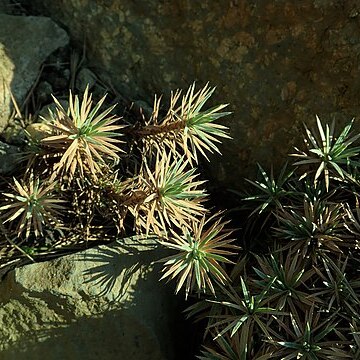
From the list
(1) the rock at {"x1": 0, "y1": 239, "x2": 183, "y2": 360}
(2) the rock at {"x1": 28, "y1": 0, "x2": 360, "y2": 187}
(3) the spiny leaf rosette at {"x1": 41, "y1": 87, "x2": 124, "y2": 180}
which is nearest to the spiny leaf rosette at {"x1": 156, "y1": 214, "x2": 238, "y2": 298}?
(1) the rock at {"x1": 0, "y1": 239, "x2": 183, "y2": 360}

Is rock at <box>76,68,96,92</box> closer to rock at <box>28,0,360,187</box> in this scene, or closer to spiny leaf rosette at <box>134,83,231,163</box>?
rock at <box>28,0,360,187</box>

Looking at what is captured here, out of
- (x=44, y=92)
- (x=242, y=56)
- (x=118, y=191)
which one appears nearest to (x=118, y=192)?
(x=118, y=191)

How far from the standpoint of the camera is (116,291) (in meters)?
2.31

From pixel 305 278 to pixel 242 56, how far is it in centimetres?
94

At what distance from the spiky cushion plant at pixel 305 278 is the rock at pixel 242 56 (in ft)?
0.69

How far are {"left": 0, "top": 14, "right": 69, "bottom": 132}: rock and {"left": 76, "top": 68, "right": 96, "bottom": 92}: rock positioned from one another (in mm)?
157

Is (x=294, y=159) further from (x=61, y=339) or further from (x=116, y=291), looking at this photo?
(x=61, y=339)

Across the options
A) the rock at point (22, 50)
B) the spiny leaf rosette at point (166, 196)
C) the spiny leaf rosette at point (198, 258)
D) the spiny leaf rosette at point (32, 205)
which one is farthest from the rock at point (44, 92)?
the spiny leaf rosette at point (198, 258)

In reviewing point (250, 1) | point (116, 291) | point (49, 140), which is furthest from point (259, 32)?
point (116, 291)

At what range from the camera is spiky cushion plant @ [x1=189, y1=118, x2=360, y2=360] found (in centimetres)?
207

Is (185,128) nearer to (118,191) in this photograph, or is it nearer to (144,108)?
(118,191)

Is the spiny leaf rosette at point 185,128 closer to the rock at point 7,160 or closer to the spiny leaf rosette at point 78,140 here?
the spiny leaf rosette at point 78,140

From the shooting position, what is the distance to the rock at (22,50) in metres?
2.64

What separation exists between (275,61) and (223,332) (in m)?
1.09
